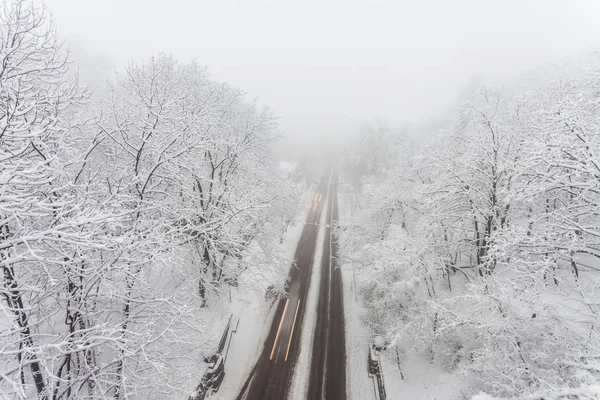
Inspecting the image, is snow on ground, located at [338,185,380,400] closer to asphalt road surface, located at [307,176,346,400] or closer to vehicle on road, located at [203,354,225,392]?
asphalt road surface, located at [307,176,346,400]

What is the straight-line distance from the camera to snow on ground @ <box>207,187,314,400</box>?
15.3 metres

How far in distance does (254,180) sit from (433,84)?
404 ft

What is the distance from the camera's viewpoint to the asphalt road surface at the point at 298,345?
15.5 metres

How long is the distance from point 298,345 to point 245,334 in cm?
363

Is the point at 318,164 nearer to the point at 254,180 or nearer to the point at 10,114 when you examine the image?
the point at 254,180

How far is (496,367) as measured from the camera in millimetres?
9539

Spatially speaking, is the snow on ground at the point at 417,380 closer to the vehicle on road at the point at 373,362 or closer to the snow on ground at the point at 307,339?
the vehicle on road at the point at 373,362

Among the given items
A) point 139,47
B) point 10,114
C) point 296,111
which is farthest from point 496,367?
point 296,111

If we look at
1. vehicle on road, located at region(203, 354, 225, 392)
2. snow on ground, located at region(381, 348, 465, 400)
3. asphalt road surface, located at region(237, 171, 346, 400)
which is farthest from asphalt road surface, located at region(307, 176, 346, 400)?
vehicle on road, located at region(203, 354, 225, 392)

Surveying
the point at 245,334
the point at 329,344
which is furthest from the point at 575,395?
the point at 245,334

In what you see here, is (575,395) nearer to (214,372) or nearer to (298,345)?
(214,372)

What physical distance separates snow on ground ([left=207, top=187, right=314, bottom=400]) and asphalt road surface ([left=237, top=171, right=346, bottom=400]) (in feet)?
1.48

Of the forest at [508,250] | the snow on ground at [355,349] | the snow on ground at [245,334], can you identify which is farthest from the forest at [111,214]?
the forest at [508,250]

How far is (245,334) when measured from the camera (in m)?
18.7
